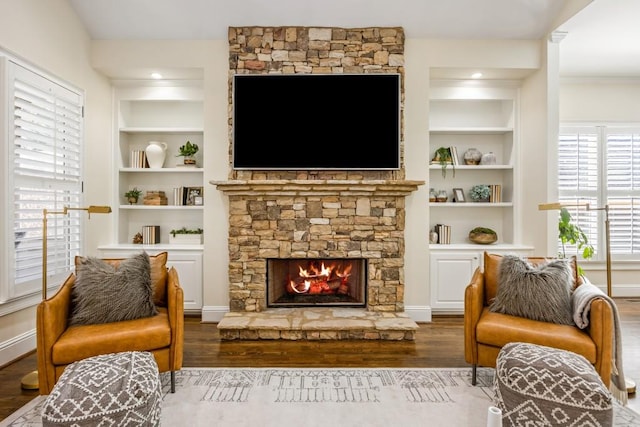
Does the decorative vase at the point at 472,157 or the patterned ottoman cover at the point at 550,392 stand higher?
the decorative vase at the point at 472,157

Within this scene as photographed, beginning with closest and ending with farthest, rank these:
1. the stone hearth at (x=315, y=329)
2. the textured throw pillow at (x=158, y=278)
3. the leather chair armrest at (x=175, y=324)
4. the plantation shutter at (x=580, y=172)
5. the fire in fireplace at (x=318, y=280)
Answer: the leather chair armrest at (x=175, y=324)
the textured throw pillow at (x=158, y=278)
the stone hearth at (x=315, y=329)
the fire in fireplace at (x=318, y=280)
the plantation shutter at (x=580, y=172)

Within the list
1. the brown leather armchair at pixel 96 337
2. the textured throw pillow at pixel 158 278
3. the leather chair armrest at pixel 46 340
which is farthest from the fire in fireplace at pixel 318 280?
the leather chair armrest at pixel 46 340

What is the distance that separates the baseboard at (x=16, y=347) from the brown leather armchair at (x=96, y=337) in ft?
3.30

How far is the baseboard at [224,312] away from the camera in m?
4.13

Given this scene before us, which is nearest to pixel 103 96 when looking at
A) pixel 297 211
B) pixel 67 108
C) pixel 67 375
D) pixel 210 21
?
pixel 67 108

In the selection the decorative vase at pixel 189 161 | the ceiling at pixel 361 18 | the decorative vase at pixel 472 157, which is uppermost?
the ceiling at pixel 361 18

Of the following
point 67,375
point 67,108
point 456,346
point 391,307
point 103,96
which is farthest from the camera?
point 103,96

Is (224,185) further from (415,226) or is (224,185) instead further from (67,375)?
(67,375)

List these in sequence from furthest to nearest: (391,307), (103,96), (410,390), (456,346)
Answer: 1. (103,96)
2. (391,307)
3. (456,346)
4. (410,390)

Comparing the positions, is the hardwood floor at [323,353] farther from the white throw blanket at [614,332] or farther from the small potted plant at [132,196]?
the small potted plant at [132,196]

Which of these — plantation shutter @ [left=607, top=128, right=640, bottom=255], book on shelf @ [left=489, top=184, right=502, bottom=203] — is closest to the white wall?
book on shelf @ [left=489, top=184, right=502, bottom=203]

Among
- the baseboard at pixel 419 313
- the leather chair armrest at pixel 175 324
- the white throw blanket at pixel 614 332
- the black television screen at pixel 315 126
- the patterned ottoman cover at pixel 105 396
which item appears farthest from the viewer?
the baseboard at pixel 419 313

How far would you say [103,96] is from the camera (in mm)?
4402

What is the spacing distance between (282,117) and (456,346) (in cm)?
279
